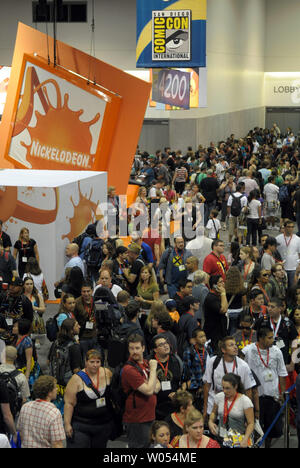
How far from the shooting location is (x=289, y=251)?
37.0 feet

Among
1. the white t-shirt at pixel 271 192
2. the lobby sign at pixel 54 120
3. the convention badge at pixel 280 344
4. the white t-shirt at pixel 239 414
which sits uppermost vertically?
the lobby sign at pixel 54 120

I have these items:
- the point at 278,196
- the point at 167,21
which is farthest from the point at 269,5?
the point at 278,196

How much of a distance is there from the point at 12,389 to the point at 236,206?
A: 966 centimetres

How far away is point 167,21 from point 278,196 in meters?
6.73

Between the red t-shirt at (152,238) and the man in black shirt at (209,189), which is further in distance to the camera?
the man in black shirt at (209,189)

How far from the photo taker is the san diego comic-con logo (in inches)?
830

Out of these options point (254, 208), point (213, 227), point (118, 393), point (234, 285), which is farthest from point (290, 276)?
point (118, 393)

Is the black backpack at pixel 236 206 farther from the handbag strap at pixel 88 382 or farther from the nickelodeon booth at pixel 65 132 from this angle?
the handbag strap at pixel 88 382

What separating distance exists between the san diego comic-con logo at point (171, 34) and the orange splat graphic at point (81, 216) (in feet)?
27.8


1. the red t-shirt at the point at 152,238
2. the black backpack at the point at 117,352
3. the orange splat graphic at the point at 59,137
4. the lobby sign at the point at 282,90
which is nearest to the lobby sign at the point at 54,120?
the orange splat graphic at the point at 59,137

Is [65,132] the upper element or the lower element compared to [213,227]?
upper

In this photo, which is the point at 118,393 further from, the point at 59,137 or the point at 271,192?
the point at 271,192

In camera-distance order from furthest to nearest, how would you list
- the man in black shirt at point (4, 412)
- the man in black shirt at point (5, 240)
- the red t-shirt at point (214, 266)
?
the man in black shirt at point (5, 240) → the red t-shirt at point (214, 266) → the man in black shirt at point (4, 412)

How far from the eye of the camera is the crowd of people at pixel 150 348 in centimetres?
616
